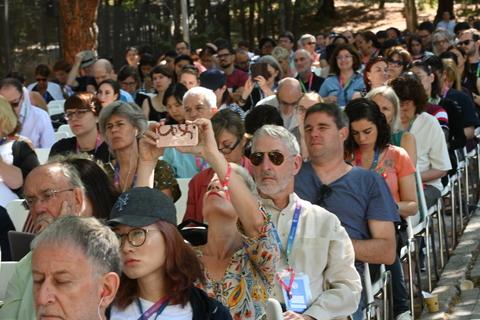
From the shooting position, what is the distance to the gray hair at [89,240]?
4031 millimetres

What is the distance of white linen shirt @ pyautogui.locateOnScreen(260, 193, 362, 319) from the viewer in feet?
20.0

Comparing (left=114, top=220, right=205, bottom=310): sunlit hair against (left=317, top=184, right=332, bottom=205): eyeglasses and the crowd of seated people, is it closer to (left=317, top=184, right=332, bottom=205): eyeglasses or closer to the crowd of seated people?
the crowd of seated people

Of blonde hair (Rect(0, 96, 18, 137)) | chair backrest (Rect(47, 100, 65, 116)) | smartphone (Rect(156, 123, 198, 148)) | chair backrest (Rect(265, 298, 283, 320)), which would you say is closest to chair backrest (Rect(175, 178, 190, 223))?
blonde hair (Rect(0, 96, 18, 137))

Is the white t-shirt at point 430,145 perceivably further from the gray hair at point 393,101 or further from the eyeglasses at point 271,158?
the eyeglasses at point 271,158

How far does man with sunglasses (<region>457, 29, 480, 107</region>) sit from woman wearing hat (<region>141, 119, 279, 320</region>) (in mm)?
10100

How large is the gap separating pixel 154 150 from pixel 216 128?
7.27ft

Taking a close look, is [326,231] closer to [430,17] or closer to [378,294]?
[378,294]

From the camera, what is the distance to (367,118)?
8125mm

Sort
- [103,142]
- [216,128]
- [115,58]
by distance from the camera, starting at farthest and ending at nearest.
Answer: [115,58] → [103,142] → [216,128]

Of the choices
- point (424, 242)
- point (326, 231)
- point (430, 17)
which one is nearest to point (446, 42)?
point (424, 242)

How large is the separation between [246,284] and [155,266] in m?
0.85

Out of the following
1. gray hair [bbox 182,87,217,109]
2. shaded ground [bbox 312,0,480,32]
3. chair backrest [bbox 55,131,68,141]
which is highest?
gray hair [bbox 182,87,217,109]

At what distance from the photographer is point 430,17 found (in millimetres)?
44656

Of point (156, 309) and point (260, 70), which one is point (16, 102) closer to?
point (260, 70)
